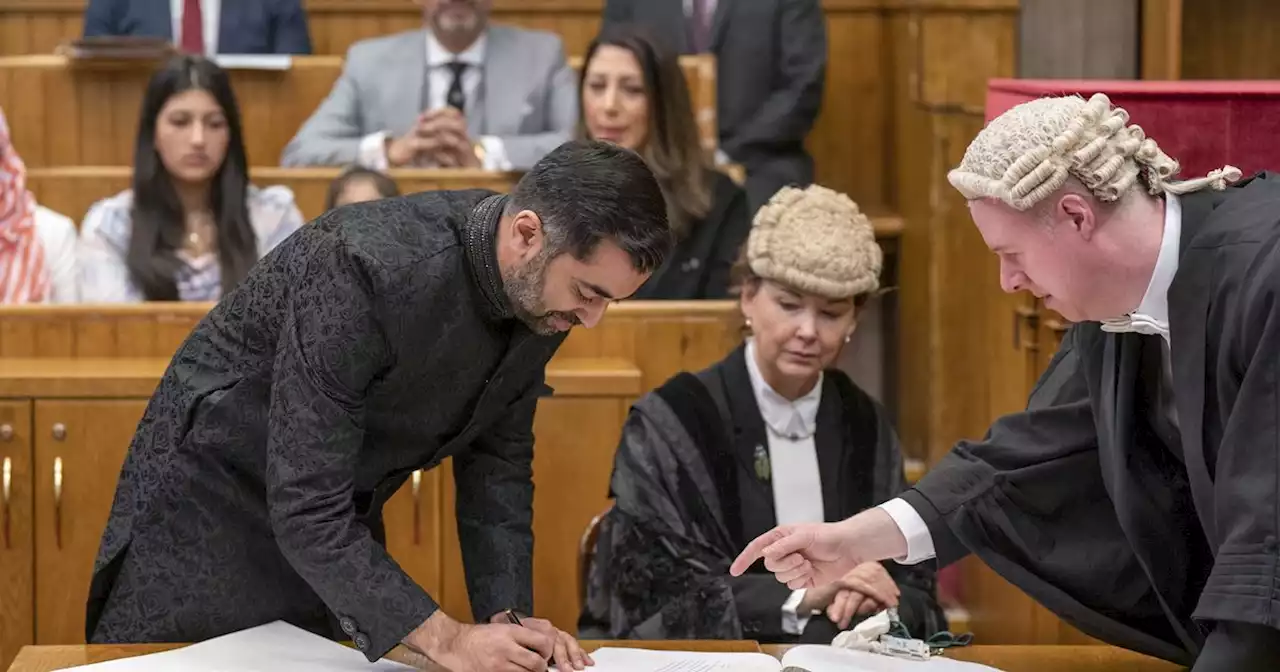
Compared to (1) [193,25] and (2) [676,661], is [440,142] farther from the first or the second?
(2) [676,661]

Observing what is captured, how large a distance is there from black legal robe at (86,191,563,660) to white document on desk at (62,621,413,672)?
0.29 feet

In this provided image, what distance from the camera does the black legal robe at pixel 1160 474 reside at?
178cm

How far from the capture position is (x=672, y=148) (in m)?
4.52

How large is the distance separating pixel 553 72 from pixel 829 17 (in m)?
1.59

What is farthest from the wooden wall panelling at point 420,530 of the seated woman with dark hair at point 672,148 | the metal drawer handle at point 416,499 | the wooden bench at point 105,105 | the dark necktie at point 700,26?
the dark necktie at point 700,26

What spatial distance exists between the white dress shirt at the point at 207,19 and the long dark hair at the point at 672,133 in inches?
79.5

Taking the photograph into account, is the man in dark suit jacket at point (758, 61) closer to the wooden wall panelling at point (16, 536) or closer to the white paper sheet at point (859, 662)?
the wooden wall panelling at point (16, 536)

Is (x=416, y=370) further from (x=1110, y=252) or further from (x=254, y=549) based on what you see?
(x=1110, y=252)

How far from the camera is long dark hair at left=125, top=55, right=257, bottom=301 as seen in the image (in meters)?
4.41

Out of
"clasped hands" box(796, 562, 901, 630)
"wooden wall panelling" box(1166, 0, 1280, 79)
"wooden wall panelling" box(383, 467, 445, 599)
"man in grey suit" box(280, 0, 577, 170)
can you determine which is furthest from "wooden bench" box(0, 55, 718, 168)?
"clasped hands" box(796, 562, 901, 630)

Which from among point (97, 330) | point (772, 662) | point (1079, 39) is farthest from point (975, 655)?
point (1079, 39)

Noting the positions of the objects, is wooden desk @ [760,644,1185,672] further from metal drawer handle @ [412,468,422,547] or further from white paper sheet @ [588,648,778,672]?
metal drawer handle @ [412,468,422,547]

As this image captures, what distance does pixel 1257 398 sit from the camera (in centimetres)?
179

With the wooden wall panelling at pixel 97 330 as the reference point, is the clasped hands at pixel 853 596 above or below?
below
